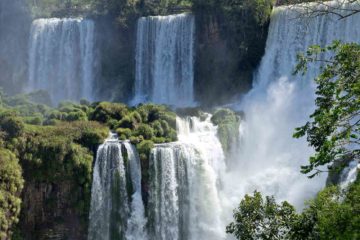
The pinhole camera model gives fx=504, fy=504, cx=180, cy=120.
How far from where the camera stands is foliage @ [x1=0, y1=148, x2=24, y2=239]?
21312mm

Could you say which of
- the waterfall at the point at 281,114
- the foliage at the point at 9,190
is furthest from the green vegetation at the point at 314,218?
the waterfall at the point at 281,114

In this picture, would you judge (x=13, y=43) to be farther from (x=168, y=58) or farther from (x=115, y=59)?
(x=168, y=58)

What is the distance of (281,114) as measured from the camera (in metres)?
31.3

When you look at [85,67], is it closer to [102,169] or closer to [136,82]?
[136,82]

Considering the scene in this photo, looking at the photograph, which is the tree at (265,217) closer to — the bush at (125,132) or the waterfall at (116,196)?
the waterfall at (116,196)

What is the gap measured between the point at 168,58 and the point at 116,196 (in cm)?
1601

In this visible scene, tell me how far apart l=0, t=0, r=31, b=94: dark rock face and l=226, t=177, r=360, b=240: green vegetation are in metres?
37.9

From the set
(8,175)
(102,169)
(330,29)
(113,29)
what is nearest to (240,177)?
(102,169)

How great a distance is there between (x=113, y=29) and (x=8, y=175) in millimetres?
21646

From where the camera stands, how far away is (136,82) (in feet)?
128

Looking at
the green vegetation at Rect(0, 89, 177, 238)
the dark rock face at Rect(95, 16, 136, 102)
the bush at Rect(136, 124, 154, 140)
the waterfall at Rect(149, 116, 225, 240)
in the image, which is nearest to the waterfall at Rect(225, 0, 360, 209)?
the waterfall at Rect(149, 116, 225, 240)

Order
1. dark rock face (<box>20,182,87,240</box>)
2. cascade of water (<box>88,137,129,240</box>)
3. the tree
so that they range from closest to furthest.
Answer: the tree, dark rock face (<box>20,182,87,240</box>), cascade of water (<box>88,137,129,240</box>)

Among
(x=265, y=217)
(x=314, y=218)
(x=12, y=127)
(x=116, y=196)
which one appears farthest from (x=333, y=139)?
(x=12, y=127)

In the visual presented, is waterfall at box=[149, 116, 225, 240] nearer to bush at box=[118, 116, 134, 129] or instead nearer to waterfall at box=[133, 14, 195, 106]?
bush at box=[118, 116, 134, 129]
